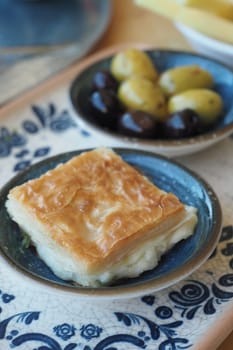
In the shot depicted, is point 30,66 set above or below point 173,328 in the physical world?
below

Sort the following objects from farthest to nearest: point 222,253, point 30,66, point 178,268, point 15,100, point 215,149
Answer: point 30,66, point 15,100, point 215,149, point 222,253, point 178,268

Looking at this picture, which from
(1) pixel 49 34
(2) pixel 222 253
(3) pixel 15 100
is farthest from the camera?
(1) pixel 49 34

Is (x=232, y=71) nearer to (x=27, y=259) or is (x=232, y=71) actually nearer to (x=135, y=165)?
(x=135, y=165)

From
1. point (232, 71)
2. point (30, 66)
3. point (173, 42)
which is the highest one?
point (232, 71)

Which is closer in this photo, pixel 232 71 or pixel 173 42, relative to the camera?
pixel 232 71

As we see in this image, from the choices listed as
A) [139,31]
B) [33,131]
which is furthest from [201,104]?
[139,31]

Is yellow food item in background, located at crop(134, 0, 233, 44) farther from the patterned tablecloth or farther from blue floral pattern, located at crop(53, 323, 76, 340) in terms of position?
blue floral pattern, located at crop(53, 323, 76, 340)

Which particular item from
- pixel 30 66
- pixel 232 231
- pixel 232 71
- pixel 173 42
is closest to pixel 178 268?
pixel 232 231

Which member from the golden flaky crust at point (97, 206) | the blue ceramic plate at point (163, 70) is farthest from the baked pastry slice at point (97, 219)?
the blue ceramic plate at point (163, 70)
